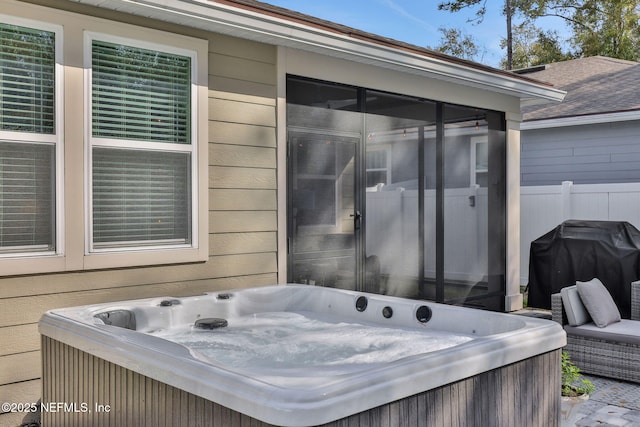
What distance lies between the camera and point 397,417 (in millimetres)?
1949

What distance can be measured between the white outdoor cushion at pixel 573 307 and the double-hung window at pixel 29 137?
345 centimetres

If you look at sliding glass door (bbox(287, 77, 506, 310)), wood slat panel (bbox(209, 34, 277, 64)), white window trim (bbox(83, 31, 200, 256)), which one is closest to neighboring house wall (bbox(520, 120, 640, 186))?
sliding glass door (bbox(287, 77, 506, 310))

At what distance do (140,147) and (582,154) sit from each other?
25.7 feet

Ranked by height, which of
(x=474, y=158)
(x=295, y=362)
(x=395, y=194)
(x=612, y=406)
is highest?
(x=474, y=158)

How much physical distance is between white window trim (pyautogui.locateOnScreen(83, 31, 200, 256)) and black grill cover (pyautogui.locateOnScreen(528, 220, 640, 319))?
401cm

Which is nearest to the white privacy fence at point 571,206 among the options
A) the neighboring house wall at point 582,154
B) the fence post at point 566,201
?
the fence post at point 566,201

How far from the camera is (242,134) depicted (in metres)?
4.38

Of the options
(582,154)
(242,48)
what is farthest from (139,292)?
(582,154)

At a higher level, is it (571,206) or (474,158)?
(474,158)

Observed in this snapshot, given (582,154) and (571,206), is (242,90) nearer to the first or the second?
(571,206)

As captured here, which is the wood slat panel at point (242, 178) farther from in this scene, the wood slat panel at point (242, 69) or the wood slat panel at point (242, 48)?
the wood slat panel at point (242, 48)

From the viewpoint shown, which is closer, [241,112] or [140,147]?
[140,147]

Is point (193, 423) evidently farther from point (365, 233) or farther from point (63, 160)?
point (365, 233)

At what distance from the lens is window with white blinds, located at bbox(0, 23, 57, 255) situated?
130 inches
